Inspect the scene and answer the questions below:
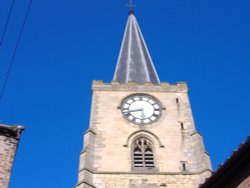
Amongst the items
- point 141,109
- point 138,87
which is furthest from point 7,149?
point 138,87

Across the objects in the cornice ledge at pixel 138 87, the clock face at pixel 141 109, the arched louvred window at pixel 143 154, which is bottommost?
the arched louvred window at pixel 143 154

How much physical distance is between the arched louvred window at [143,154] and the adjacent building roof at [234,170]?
12.6 meters

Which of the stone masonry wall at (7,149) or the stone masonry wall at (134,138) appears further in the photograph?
the stone masonry wall at (134,138)

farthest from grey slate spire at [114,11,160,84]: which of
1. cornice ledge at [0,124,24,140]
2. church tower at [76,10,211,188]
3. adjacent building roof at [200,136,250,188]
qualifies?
cornice ledge at [0,124,24,140]

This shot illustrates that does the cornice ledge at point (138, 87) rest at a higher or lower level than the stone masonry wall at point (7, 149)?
higher

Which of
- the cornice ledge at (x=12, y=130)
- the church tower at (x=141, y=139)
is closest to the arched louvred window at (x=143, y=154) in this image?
the church tower at (x=141, y=139)

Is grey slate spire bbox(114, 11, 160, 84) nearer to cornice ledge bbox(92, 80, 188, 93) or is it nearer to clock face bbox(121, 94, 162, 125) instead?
cornice ledge bbox(92, 80, 188, 93)

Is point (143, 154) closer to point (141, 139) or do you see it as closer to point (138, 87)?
point (141, 139)

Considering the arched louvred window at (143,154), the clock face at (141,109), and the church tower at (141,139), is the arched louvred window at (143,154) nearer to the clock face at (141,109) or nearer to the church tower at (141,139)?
the church tower at (141,139)

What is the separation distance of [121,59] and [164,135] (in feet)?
32.7

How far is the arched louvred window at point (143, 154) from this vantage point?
23.5m

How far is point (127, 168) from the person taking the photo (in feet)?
75.3

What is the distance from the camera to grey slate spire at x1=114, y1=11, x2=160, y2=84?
30.7 m

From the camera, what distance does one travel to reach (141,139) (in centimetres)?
2498
